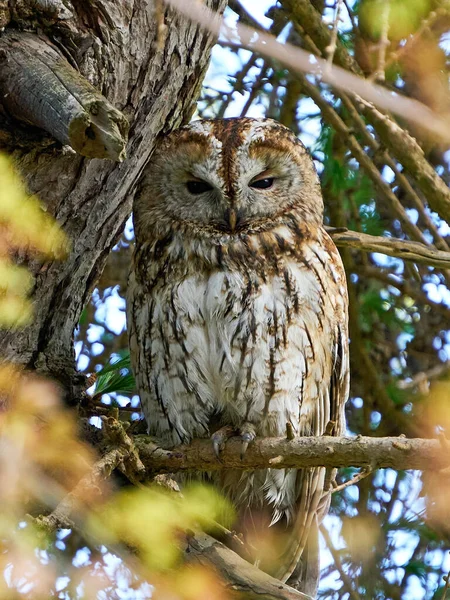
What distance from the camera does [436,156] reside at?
346 centimetres

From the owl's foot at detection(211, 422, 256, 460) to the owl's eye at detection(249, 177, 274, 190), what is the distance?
723mm

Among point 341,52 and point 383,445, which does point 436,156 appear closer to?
point 341,52

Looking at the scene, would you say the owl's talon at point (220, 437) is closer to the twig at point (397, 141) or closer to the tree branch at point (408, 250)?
the tree branch at point (408, 250)

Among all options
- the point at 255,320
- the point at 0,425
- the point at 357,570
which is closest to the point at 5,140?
the point at 0,425

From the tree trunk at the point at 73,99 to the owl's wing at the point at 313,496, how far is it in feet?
2.39

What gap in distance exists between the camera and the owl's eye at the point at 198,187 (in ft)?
8.21

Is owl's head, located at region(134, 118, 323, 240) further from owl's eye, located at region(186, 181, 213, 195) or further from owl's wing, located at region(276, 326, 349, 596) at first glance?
owl's wing, located at region(276, 326, 349, 596)

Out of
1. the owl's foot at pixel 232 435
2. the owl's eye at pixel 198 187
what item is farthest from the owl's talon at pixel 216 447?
the owl's eye at pixel 198 187

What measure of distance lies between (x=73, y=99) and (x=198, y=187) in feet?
3.13

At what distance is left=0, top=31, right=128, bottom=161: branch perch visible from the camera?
156 centimetres

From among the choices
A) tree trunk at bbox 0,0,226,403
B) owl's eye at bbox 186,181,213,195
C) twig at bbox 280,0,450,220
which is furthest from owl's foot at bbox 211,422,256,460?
twig at bbox 280,0,450,220

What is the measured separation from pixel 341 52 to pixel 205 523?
151 cm

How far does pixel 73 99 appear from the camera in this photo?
1594 mm

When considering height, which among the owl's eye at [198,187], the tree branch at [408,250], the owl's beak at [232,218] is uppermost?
the owl's eye at [198,187]
